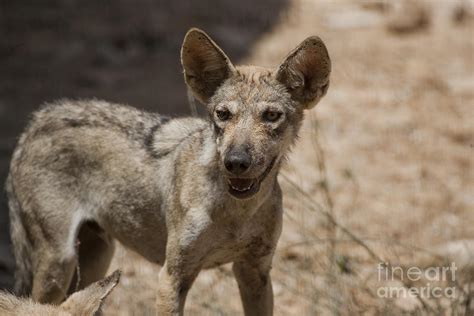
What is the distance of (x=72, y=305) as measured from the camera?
5770 mm

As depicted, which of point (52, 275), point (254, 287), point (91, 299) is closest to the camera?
point (91, 299)

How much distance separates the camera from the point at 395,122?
11625mm

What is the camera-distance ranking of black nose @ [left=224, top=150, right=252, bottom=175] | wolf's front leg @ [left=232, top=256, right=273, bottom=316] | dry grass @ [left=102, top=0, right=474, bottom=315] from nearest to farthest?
black nose @ [left=224, top=150, right=252, bottom=175], wolf's front leg @ [left=232, top=256, right=273, bottom=316], dry grass @ [left=102, top=0, right=474, bottom=315]

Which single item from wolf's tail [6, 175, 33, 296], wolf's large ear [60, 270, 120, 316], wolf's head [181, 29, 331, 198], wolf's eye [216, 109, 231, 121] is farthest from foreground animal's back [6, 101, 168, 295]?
wolf's large ear [60, 270, 120, 316]

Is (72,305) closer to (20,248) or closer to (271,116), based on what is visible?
(271,116)

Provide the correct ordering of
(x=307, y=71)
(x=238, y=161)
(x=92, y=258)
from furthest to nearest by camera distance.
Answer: (x=92, y=258) < (x=307, y=71) < (x=238, y=161)

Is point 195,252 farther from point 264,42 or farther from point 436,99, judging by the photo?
point 264,42

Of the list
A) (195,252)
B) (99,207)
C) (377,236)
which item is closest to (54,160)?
(99,207)

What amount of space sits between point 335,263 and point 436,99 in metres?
5.04

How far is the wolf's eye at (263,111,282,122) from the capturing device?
6.24 metres

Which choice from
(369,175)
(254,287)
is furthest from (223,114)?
(369,175)

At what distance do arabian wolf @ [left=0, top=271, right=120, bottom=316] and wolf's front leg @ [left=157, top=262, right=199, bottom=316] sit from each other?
68 cm

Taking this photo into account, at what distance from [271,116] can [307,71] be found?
0.38 metres

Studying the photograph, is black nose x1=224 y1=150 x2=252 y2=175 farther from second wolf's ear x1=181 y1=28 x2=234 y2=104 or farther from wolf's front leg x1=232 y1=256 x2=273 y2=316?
wolf's front leg x1=232 y1=256 x2=273 y2=316
